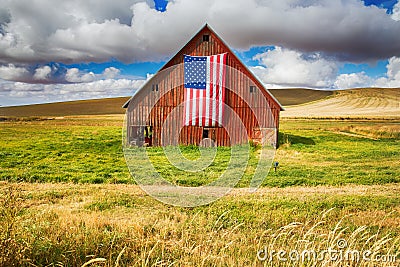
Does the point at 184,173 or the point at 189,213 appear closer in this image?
the point at 189,213

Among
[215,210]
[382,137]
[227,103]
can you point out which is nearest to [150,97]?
[227,103]

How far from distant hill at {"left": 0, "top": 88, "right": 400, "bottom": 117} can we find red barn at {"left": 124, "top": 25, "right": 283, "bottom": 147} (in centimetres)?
5285

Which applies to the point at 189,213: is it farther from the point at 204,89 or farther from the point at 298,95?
the point at 298,95

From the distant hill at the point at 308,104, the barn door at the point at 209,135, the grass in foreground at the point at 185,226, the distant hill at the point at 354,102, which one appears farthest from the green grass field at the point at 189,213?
the distant hill at the point at 354,102

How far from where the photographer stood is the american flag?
76.5 ft

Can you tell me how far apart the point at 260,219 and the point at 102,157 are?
510 inches

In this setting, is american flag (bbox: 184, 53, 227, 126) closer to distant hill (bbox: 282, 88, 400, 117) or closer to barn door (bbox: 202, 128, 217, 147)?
Result: barn door (bbox: 202, 128, 217, 147)

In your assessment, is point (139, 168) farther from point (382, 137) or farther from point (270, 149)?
point (382, 137)

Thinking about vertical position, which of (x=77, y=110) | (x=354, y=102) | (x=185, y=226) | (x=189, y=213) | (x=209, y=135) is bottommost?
(x=189, y=213)

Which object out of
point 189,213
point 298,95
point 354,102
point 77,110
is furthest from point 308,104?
point 189,213

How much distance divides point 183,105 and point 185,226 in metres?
17.7

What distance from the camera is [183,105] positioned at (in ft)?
79.2

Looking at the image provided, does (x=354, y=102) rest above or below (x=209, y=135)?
above

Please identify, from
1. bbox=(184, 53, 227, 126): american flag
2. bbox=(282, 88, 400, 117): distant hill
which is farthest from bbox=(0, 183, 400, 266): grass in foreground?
bbox=(282, 88, 400, 117): distant hill
